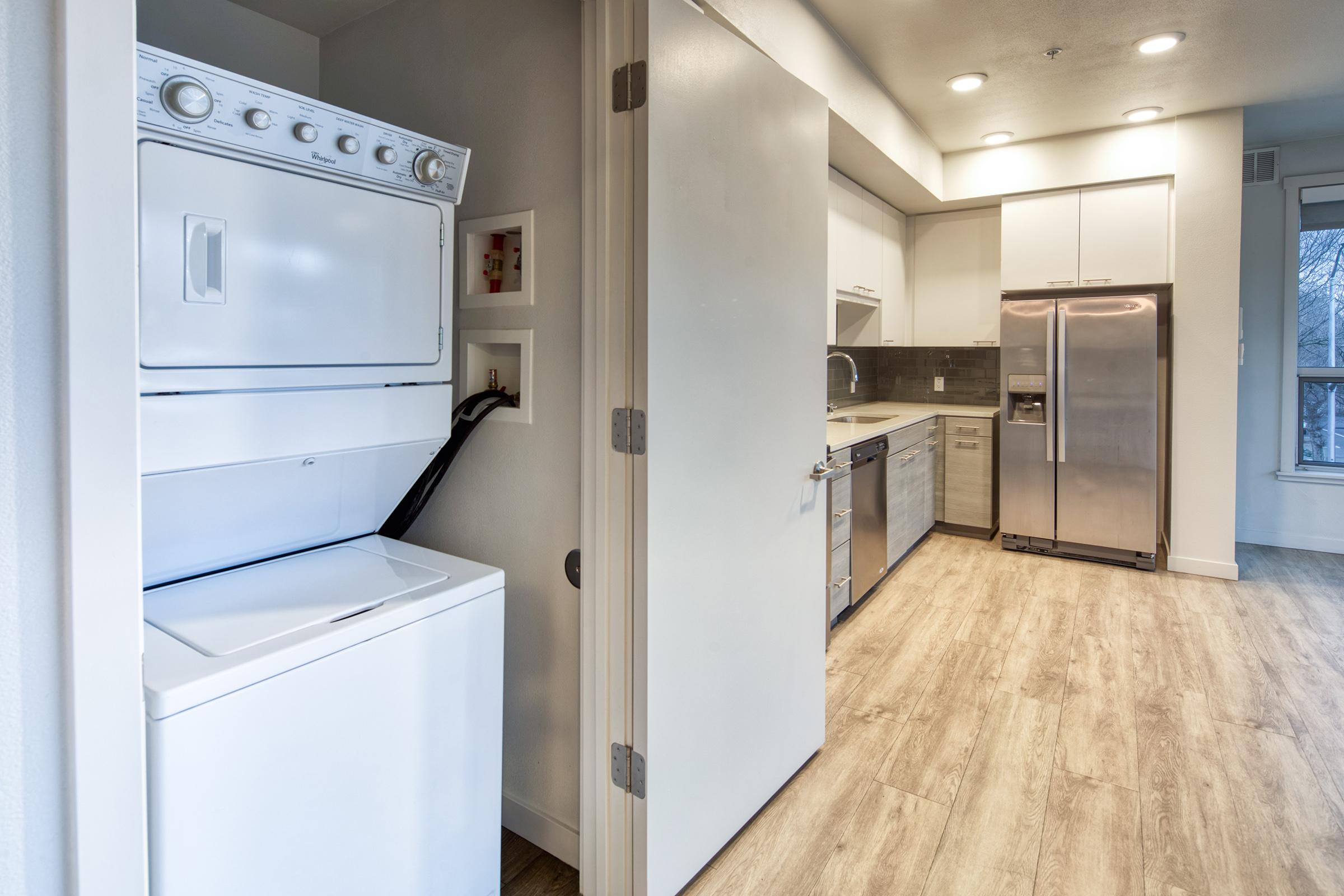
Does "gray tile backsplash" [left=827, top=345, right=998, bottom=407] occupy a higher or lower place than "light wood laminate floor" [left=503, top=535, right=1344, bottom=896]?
higher

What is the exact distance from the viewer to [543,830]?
1781mm

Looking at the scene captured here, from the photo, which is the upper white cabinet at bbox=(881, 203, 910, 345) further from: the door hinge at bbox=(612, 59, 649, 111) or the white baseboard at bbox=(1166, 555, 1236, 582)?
the door hinge at bbox=(612, 59, 649, 111)

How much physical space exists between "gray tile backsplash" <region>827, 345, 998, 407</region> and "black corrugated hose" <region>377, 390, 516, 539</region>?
3289 millimetres

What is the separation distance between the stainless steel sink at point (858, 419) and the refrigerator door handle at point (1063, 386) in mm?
931

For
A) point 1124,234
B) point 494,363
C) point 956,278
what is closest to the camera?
point 494,363

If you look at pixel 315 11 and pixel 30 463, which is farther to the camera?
pixel 315 11

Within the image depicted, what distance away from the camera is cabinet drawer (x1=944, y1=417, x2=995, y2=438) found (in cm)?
450

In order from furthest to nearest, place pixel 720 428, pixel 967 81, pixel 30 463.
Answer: pixel 967 81, pixel 720 428, pixel 30 463

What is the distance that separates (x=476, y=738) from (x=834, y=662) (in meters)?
1.79

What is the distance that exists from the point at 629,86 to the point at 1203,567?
13.3 feet

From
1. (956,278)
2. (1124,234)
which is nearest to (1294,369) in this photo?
(1124,234)

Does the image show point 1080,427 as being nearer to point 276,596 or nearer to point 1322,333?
point 1322,333

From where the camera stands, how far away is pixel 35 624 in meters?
0.71

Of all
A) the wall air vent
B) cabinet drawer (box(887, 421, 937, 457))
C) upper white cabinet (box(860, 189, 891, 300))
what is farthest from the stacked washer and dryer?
the wall air vent
